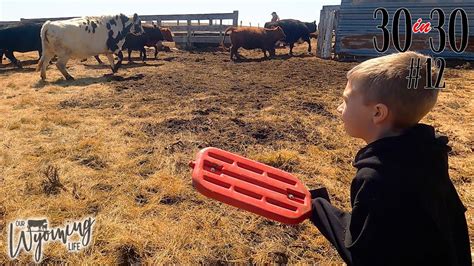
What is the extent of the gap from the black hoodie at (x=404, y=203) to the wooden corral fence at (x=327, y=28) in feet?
43.3

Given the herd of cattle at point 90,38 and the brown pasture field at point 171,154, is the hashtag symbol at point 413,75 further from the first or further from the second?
the herd of cattle at point 90,38

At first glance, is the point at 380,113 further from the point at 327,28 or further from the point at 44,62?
the point at 327,28

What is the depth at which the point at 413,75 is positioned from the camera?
132cm

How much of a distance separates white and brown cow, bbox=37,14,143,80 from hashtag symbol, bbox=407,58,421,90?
32.2ft

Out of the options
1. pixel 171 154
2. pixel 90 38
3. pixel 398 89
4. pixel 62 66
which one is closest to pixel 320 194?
pixel 398 89

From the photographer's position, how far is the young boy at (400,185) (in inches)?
49.8

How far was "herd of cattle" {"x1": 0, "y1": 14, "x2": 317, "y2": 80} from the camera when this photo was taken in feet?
31.7

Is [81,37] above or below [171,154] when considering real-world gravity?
above

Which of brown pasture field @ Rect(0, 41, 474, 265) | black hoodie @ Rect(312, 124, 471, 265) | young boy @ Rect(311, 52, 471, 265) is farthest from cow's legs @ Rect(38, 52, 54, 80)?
black hoodie @ Rect(312, 124, 471, 265)

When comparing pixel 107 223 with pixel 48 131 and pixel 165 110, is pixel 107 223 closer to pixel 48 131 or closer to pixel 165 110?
pixel 48 131

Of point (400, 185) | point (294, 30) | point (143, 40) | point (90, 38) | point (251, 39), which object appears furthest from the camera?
point (294, 30)

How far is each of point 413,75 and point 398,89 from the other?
0.25 ft

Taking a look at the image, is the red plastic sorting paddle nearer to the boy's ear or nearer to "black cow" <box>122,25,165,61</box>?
the boy's ear

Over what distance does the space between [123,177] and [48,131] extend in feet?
7.15
